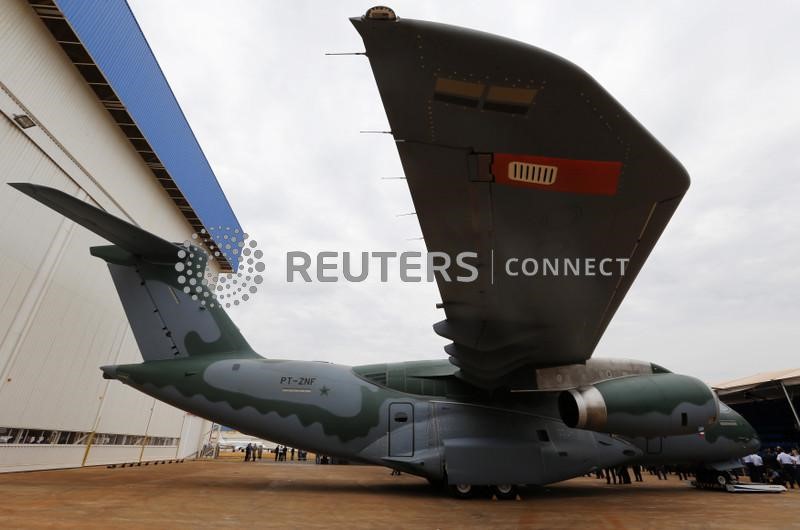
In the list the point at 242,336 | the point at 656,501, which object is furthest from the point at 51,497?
the point at 656,501

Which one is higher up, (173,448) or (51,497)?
(173,448)

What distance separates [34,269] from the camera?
35.0 feet

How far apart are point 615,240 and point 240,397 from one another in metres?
7.56

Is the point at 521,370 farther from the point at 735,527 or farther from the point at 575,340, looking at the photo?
the point at 735,527

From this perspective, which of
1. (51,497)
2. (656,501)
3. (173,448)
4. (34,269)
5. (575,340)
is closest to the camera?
(51,497)

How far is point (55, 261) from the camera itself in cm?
1140

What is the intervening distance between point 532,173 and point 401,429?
22.1ft

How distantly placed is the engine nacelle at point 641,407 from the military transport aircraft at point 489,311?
0.03m

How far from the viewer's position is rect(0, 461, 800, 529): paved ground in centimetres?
530

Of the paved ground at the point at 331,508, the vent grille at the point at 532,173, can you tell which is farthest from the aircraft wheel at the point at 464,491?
the vent grille at the point at 532,173

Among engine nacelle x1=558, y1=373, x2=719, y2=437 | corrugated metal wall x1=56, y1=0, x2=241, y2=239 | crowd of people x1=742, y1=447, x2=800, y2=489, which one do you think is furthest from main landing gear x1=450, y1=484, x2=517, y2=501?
corrugated metal wall x1=56, y1=0, x2=241, y2=239

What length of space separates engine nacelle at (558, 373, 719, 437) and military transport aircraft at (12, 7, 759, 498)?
3 centimetres

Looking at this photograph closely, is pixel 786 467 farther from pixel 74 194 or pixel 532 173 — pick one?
pixel 74 194

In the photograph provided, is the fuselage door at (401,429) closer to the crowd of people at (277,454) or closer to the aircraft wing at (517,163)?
the aircraft wing at (517,163)
